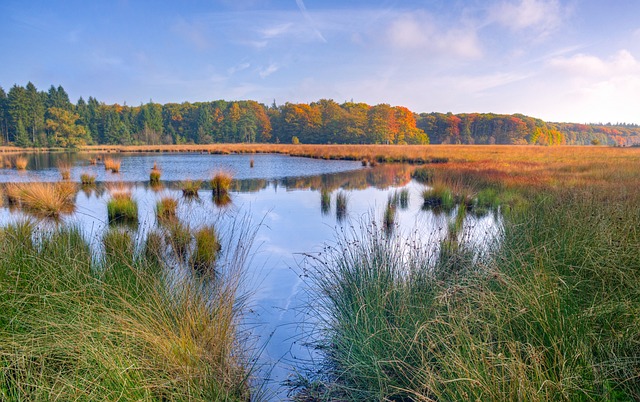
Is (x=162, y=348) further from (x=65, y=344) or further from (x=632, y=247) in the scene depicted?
(x=632, y=247)

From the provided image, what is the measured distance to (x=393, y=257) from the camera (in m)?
3.66

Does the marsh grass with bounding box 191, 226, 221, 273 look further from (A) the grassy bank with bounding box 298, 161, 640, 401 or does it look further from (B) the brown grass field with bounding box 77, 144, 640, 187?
(B) the brown grass field with bounding box 77, 144, 640, 187

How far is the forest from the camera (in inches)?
2413

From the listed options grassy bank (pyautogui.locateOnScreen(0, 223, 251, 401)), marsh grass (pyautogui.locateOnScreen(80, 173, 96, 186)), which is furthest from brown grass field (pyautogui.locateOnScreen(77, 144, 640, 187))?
marsh grass (pyautogui.locateOnScreen(80, 173, 96, 186))

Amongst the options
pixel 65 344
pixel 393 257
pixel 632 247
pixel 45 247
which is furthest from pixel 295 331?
pixel 632 247

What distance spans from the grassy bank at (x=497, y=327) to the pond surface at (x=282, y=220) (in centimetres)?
49

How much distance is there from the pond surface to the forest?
4962 centimetres

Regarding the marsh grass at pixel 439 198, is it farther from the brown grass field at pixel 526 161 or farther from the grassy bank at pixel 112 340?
the grassy bank at pixel 112 340

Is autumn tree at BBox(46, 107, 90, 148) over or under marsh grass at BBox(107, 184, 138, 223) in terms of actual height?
over

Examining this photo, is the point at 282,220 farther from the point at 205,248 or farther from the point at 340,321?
the point at 340,321

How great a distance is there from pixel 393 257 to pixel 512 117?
82.8 meters

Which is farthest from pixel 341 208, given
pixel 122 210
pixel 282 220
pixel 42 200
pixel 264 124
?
pixel 264 124

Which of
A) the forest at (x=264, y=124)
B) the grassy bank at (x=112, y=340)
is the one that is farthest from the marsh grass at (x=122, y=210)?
the forest at (x=264, y=124)

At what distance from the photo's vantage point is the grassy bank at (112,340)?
198 cm
